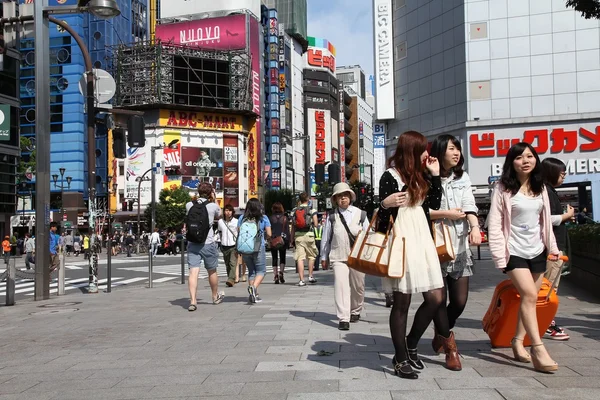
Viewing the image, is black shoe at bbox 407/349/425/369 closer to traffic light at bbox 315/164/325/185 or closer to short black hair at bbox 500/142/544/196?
short black hair at bbox 500/142/544/196

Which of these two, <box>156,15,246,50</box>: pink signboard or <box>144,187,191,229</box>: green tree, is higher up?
<box>156,15,246,50</box>: pink signboard

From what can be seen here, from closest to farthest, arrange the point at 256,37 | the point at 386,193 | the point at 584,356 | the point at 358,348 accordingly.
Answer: the point at 386,193
the point at 584,356
the point at 358,348
the point at 256,37

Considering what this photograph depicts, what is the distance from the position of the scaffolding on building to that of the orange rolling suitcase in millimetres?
72660

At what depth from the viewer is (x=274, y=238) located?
14047mm

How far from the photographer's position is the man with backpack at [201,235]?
10102 millimetres

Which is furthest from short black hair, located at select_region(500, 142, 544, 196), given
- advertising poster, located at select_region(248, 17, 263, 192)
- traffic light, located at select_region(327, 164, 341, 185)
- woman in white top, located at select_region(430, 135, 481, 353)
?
advertising poster, located at select_region(248, 17, 263, 192)

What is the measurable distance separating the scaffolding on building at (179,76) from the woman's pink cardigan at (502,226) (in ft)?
239

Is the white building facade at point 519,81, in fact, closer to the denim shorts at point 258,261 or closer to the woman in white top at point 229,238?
the woman in white top at point 229,238

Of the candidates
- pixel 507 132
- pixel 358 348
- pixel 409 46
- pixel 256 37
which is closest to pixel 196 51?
pixel 256 37

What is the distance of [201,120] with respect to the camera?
260ft

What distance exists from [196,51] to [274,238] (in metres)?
67.1

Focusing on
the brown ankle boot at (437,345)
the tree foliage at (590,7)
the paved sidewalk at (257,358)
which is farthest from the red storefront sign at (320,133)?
the brown ankle boot at (437,345)

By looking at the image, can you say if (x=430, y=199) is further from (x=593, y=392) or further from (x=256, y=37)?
(x=256, y=37)

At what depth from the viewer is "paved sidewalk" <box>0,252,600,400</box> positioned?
4699mm
